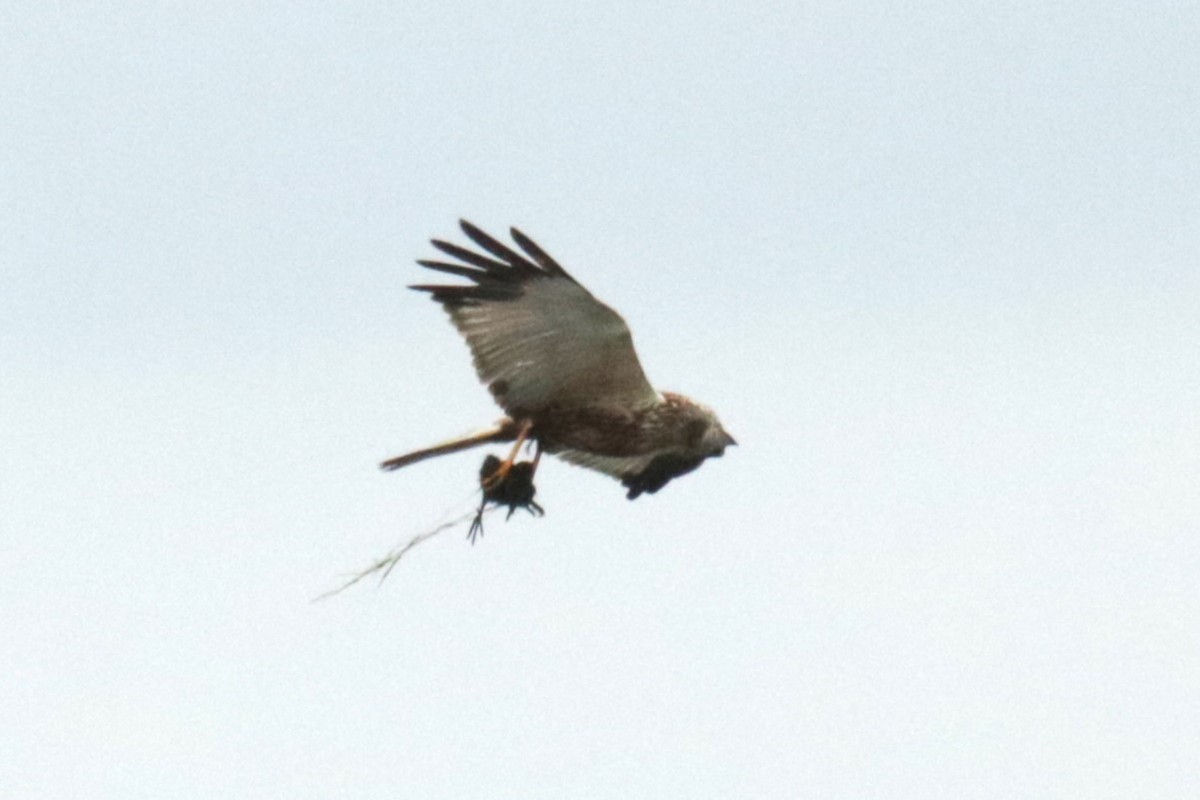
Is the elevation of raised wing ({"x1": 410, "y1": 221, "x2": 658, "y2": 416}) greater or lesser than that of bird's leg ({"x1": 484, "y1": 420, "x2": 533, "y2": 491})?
greater

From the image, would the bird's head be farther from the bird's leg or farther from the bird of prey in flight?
the bird's leg

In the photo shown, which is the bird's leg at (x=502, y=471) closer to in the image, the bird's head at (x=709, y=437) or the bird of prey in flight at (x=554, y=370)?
the bird of prey in flight at (x=554, y=370)

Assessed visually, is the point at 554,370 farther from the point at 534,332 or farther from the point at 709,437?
the point at 709,437

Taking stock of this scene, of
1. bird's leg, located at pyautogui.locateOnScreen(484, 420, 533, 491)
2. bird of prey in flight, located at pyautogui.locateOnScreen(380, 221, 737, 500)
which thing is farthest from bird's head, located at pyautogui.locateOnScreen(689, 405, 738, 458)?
bird's leg, located at pyautogui.locateOnScreen(484, 420, 533, 491)

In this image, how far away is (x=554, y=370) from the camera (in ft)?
57.7

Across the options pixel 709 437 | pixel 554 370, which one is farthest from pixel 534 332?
pixel 709 437

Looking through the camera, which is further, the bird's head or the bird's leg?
the bird's head

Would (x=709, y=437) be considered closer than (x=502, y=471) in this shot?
No

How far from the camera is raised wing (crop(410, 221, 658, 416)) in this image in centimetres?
1706

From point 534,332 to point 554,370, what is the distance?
0.38 m

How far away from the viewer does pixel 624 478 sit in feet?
62.6

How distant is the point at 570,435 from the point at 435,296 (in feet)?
4.84

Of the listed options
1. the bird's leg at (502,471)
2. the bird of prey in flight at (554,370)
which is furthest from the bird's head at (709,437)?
the bird's leg at (502,471)

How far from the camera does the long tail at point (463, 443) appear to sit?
17.7 meters
